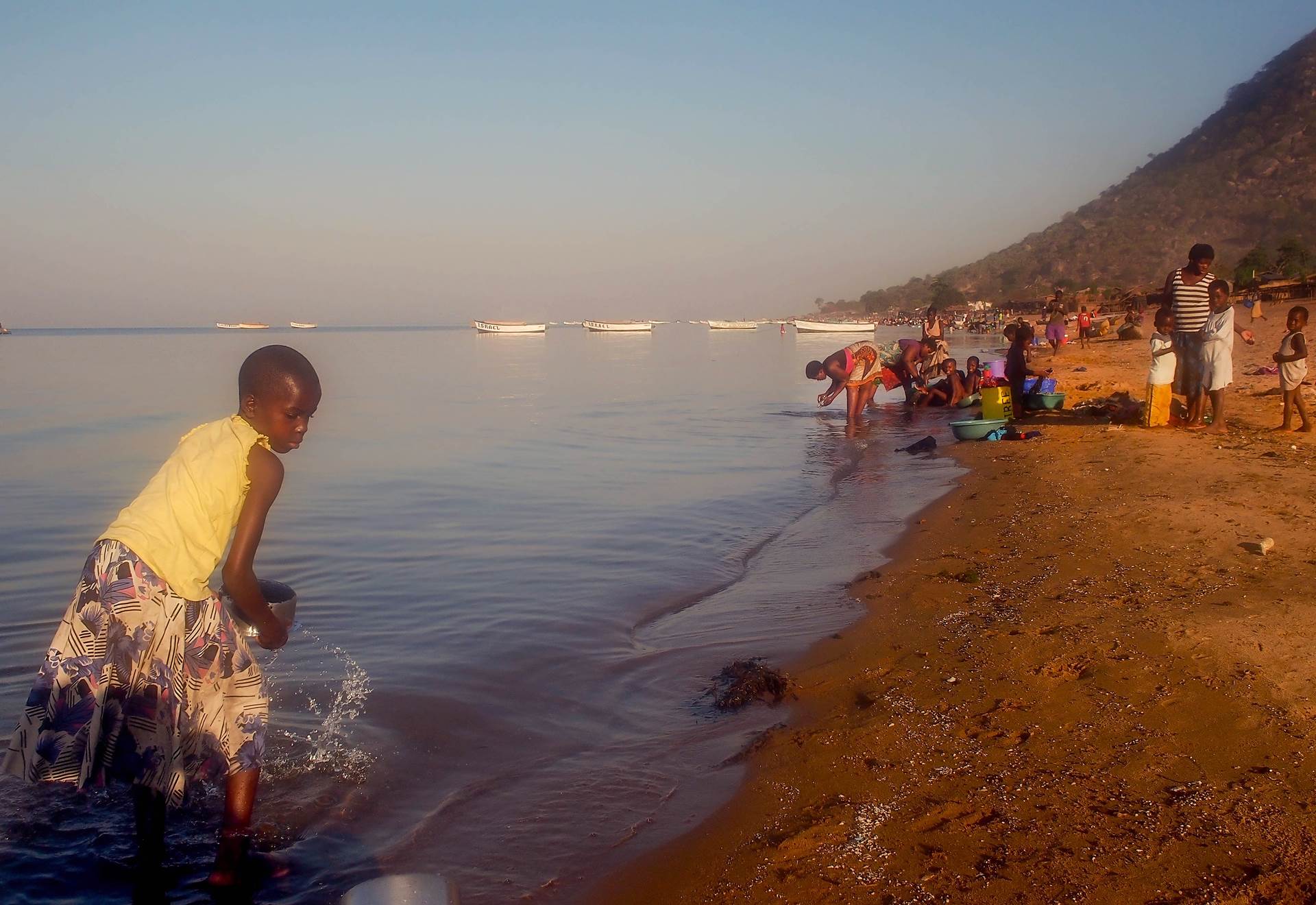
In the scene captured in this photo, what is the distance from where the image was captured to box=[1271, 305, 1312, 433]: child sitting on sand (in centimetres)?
1020

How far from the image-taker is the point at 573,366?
4381 cm

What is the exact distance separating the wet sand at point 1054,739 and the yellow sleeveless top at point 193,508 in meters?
1.74

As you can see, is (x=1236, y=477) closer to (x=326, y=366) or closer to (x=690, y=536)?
(x=690, y=536)

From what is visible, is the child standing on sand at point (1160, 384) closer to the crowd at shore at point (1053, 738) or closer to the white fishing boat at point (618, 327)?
the crowd at shore at point (1053, 738)

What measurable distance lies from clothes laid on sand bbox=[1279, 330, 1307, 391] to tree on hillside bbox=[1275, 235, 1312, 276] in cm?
3371

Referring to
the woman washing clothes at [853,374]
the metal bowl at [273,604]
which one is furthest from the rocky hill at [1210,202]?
the metal bowl at [273,604]

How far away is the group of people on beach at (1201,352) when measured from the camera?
34.1 feet

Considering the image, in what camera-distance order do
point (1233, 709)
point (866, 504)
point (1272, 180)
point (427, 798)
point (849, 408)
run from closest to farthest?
point (1233, 709) → point (427, 798) → point (866, 504) → point (849, 408) → point (1272, 180)

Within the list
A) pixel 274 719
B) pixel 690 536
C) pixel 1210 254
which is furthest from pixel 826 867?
pixel 1210 254

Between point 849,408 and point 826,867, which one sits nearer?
point 826,867

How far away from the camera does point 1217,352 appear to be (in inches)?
420

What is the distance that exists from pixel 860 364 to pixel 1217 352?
620 cm

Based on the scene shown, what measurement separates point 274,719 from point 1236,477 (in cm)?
740

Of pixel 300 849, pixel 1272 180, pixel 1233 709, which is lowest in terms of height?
pixel 300 849
